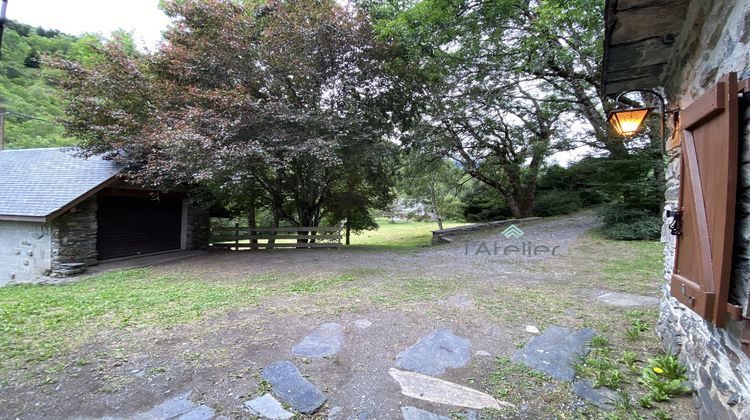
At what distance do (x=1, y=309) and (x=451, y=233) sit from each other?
10.4 m

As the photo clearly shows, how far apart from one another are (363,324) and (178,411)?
1809mm

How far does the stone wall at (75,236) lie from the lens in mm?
7102

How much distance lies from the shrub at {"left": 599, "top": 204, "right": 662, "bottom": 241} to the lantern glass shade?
632 cm

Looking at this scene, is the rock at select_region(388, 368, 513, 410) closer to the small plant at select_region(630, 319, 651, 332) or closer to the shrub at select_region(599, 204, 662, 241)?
the small plant at select_region(630, 319, 651, 332)

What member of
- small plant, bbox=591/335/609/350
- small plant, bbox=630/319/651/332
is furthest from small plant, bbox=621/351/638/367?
small plant, bbox=630/319/651/332

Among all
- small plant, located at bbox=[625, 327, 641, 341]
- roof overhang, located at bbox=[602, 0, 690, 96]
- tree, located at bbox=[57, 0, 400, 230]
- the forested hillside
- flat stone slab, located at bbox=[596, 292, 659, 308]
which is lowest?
small plant, located at bbox=[625, 327, 641, 341]

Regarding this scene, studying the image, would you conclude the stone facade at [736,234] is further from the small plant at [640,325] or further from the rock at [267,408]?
the rock at [267,408]

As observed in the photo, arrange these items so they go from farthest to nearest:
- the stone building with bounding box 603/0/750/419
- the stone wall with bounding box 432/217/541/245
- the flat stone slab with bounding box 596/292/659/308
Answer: the stone wall with bounding box 432/217/541/245, the flat stone slab with bounding box 596/292/659/308, the stone building with bounding box 603/0/750/419

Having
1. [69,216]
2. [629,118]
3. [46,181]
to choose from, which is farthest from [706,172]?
[46,181]

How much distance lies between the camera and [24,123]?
63.5 feet

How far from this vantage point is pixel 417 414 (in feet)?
6.86

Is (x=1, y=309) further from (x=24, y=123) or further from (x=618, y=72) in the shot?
(x=24, y=123)

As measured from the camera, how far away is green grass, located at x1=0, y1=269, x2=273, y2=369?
3176mm

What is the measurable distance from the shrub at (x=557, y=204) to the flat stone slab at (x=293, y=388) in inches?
576
